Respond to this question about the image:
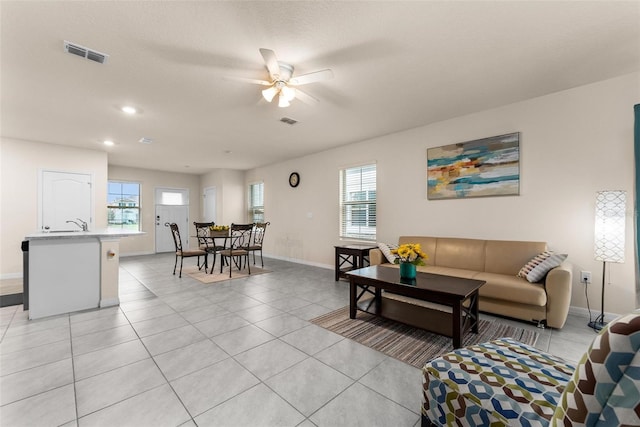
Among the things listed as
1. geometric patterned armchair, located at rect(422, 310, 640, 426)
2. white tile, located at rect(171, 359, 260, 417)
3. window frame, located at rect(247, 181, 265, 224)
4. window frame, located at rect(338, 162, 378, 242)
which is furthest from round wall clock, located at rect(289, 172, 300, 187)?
geometric patterned armchair, located at rect(422, 310, 640, 426)

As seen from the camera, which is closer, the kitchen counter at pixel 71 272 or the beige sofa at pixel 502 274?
the beige sofa at pixel 502 274

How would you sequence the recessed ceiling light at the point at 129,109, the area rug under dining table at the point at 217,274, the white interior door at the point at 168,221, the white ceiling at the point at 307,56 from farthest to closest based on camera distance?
the white interior door at the point at 168,221
the area rug under dining table at the point at 217,274
the recessed ceiling light at the point at 129,109
the white ceiling at the point at 307,56

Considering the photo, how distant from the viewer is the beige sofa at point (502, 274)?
8.54 feet

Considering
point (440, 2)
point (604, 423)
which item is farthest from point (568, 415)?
point (440, 2)

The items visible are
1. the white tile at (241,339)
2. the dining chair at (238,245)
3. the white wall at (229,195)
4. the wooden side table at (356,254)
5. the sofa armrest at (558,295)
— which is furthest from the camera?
the white wall at (229,195)

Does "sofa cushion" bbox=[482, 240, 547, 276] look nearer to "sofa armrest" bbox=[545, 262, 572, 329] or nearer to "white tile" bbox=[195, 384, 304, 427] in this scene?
"sofa armrest" bbox=[545, 262, 572, 329]

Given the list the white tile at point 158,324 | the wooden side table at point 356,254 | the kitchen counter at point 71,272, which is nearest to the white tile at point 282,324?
the white tile at point 158,324

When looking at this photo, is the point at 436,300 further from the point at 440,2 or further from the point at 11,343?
the point at 11,343

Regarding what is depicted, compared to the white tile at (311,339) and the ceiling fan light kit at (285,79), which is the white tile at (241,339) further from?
the ceiling fan light kit at (285,79)

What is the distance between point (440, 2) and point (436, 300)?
231 centimetres

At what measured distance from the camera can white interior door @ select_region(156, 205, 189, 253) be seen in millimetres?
8375

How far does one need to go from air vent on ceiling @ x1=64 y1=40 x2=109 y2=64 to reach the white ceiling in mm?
67

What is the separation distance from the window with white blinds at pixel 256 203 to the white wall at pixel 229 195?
0.29 meters

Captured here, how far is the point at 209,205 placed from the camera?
8.81m
